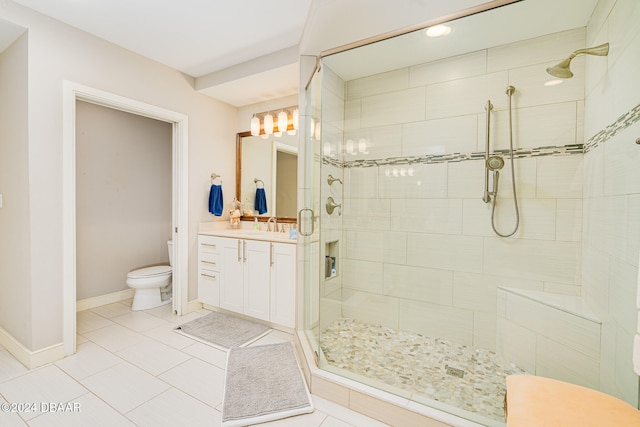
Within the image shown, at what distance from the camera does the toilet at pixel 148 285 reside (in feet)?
9.46

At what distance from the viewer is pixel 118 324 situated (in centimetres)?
A: 259

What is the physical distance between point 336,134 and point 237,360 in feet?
6.19

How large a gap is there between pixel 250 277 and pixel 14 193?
1811 millimetres

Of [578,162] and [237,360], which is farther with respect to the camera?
[237,360]

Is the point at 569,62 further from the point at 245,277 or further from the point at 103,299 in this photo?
the point at 103,299

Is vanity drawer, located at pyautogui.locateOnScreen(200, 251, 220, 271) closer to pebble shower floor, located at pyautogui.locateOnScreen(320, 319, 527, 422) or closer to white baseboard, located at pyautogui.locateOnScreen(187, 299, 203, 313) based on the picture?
white baseboard, located at pyautogui.locateOnScreen(187, 299, 203, 313)

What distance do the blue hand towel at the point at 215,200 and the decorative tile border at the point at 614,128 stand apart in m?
3.02

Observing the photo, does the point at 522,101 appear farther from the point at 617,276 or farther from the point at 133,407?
the point at 133,407

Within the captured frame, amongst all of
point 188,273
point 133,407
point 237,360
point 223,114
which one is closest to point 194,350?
point 237,360

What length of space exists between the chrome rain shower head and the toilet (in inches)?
144

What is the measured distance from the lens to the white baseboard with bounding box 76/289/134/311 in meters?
2.88

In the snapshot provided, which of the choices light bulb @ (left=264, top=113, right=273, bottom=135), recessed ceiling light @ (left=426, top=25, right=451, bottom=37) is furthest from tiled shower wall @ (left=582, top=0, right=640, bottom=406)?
light bulb @ (left=264, top=113, right=273, bottom=135)

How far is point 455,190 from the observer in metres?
2.12

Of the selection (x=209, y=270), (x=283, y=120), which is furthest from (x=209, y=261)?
(x=283, y=120)
